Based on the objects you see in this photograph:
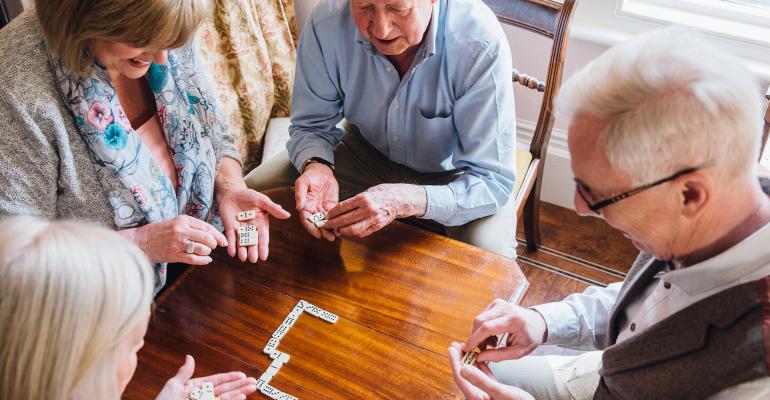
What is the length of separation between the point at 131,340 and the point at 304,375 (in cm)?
54

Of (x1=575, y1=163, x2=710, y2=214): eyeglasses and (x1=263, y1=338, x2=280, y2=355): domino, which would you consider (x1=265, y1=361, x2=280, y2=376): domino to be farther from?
(x1=575, y1=163, x2=710, y2=214): eyeglasses

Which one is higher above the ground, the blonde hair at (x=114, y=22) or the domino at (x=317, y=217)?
the blonde hair at (x=114, y=22)

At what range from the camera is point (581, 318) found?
1.86 meters

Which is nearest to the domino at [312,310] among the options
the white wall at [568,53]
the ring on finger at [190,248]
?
the ring on finger at [190,248]

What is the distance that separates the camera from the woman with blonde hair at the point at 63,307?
1050 millimetres

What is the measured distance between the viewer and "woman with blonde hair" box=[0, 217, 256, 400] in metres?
1.05

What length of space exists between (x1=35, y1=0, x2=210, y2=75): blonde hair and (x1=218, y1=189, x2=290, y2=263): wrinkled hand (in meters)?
0.58

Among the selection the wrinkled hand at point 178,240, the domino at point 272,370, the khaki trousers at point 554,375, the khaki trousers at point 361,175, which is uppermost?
the wrinkled hand at point 178,240

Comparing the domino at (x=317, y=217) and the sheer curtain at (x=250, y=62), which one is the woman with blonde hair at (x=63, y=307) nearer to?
the domino at (x=317, y=217)

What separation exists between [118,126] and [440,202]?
103 cm

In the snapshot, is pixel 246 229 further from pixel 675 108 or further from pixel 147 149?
pixel 675 108

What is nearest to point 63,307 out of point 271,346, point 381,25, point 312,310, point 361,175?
point 271,346

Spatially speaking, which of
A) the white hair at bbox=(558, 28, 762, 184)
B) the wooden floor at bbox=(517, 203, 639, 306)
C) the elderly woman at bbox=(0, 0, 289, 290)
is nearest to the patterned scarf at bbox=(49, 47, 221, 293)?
the elderly woman at bbox=(0, 0, 289, 290)

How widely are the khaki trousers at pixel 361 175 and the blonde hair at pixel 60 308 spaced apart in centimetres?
145
